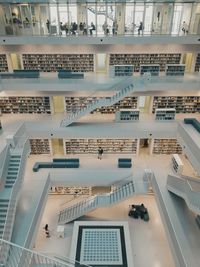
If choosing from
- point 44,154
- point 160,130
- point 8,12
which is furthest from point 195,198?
point 8,12

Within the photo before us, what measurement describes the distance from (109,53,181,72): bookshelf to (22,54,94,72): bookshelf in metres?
1.80

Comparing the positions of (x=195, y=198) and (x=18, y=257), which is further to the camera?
(x=195, y=198)

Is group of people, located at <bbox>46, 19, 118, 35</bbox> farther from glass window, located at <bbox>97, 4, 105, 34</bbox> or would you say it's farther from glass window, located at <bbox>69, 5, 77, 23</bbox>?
glass window, located at <bbox>69, 5, 77, 23</bbox>

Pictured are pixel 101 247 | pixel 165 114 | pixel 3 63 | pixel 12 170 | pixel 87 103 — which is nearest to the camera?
pixel 12 170

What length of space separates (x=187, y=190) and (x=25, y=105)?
1276 centimetres

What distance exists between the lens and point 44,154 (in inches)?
678

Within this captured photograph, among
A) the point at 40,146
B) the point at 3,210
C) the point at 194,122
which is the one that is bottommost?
the point at 40,146

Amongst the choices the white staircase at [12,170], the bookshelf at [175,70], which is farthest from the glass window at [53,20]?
the white staircase at [12,170]

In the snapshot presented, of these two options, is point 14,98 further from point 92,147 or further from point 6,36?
point 92,147

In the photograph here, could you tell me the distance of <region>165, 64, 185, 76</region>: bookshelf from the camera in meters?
15.6

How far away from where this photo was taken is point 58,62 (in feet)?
56.7

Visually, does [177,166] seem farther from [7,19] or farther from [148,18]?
[7,19]

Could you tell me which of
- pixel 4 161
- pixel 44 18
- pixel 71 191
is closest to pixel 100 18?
pixel 44 18

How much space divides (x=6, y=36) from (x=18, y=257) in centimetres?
1304
